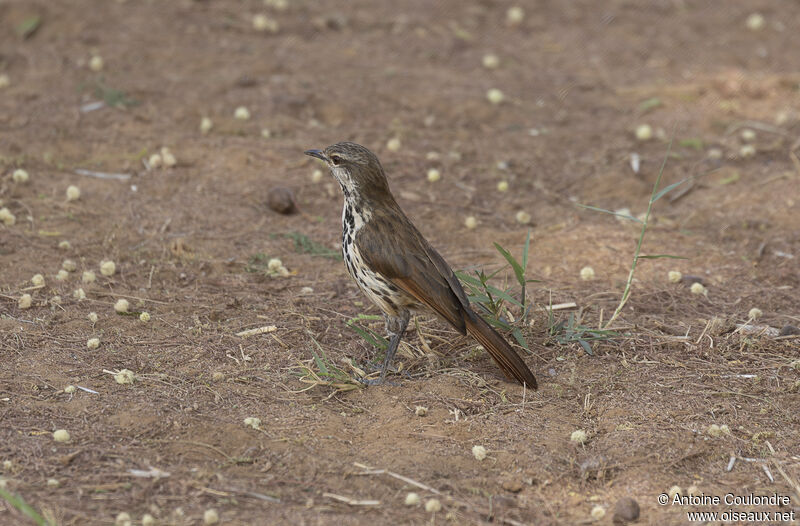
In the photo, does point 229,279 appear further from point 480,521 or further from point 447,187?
point 480,521

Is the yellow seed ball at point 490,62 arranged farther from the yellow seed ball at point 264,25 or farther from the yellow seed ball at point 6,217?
the yellow seed ball at point 6,217

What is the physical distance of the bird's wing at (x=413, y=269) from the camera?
4848mm

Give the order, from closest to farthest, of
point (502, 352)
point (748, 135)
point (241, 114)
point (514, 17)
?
point (502, 352), point (241, 114), point (748, 135), point (514, 17)

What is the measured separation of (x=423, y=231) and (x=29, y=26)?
5.31m

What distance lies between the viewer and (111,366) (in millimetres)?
4828

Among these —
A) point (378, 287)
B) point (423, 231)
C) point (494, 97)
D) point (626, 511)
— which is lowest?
point (423, 231)

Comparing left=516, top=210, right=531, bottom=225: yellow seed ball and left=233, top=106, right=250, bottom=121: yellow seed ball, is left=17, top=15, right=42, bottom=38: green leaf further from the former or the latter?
left=516, top=210, right=531, bottom=225: yellow seed ball

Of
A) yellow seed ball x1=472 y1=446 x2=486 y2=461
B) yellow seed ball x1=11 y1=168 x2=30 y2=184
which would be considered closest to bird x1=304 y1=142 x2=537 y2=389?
yellow seed ball x1=472 y1=446 x2=486 y2=461

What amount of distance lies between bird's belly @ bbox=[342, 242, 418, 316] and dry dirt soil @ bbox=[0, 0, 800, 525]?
407 millimetres

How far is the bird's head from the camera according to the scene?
5109mm

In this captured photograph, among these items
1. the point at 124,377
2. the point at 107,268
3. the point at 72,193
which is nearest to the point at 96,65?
the point at 72,193

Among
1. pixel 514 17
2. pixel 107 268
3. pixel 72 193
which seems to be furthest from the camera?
pixel 514 17

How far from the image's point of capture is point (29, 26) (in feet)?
30.8

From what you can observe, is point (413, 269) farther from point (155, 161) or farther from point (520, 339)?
point (155, 161)
